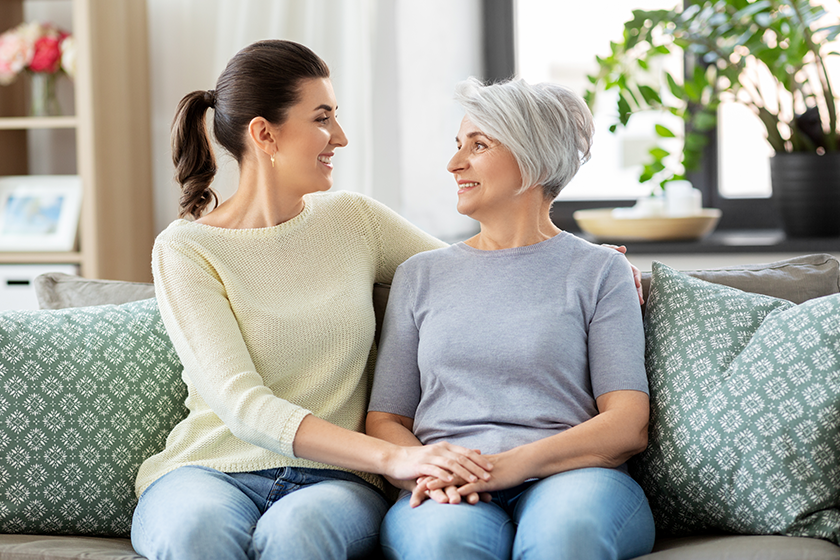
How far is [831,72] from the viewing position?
2.74m

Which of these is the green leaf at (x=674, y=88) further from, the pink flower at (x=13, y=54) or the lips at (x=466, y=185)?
the pink flower at (x=13, y=54)

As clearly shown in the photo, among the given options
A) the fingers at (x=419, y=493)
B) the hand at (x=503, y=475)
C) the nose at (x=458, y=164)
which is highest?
the nose at (x=458, y=164)

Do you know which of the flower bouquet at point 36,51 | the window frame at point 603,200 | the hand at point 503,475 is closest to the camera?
the hand at point 503,475

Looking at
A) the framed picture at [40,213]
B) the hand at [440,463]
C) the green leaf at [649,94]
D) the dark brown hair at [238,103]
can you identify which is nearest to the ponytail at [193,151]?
the dark brown hair at [238,103]

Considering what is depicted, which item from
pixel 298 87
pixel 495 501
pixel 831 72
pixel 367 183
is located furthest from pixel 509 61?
pixel 495 501

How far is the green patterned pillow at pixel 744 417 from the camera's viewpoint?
1252 mm

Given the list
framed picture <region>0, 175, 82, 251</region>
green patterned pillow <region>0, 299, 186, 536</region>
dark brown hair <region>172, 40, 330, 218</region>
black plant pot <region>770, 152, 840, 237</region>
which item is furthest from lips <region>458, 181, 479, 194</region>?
framed picture <region>0, 175, 82, 251</region>

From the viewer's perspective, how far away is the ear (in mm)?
1547

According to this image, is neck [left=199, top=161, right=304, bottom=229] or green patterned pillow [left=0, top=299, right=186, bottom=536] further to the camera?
neck [left=199, top=161, right=304, bottom=229]

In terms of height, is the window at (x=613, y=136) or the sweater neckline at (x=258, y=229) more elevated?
the window at (x=613, y=136)

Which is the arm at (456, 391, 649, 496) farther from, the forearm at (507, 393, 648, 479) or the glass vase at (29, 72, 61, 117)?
the glass vase at (29, 72, 61, 117)

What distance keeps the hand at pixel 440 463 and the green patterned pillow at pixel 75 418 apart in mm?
493

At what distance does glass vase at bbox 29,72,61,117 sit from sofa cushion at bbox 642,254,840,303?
6.82 feet

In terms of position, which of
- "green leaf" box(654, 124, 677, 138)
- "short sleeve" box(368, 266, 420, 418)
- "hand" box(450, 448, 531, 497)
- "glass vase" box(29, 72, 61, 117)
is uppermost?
"glass vase" box(29, 72, 61, 117)
